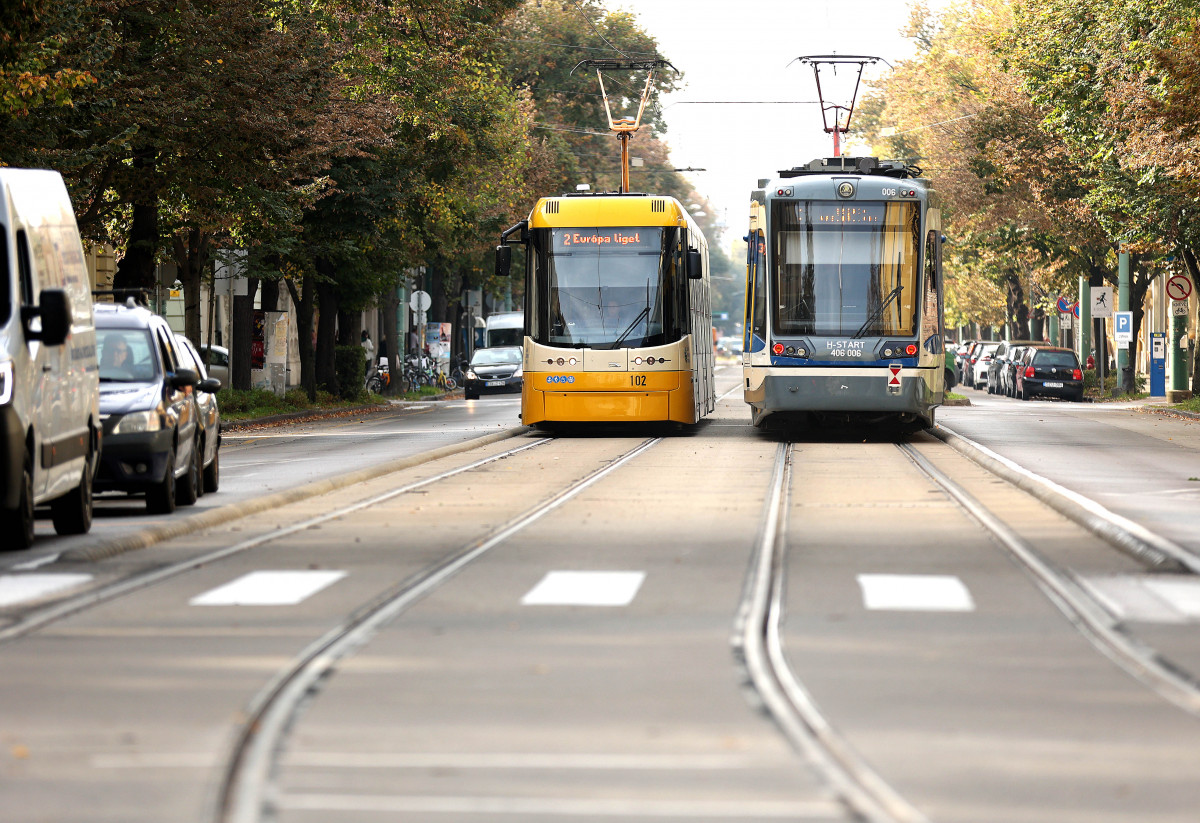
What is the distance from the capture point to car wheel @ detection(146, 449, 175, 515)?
55.3 feet

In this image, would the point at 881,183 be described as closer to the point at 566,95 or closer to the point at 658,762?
the point at 658,762

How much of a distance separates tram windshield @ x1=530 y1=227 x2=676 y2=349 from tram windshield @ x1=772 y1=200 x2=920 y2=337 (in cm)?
245

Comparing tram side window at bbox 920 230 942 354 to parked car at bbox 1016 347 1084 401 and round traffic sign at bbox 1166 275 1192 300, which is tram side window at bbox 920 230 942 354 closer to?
round traffic sign at bbox 1166 275 1192 300

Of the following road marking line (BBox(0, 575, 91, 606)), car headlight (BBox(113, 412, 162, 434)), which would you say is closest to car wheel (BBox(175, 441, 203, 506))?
car headlight (BBox(113, 412, 162, 434))

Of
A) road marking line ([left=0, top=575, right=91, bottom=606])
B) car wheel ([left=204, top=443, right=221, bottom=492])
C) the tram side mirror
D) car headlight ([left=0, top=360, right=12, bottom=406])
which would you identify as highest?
the tram side mirror

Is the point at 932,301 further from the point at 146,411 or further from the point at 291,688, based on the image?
the point at 291,688

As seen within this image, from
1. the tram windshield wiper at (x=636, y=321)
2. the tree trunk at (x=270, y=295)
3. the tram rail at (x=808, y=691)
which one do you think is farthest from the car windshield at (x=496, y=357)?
the tram rail at (x=808, y=691)

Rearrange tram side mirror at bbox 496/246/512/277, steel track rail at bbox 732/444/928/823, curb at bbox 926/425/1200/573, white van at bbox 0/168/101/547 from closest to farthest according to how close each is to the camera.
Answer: steel track rail at bbox 732/444/928/823
curb at bbox 926/425/1200/573
white van at bbox 0/168/101/547
tram side mirror at bbox 496/246/512/277

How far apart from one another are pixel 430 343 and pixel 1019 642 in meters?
61.4

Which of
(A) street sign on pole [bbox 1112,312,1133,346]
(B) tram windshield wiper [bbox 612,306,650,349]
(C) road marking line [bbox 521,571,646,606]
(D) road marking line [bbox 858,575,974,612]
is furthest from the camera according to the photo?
(A) street sign on pole [bbox 1112,312,1133,346]

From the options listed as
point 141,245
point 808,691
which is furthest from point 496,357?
point 808,691

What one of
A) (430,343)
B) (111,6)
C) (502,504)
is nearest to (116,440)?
(502,504)

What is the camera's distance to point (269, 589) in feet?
38.5

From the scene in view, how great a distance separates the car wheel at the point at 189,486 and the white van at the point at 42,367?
2528 millimetres
